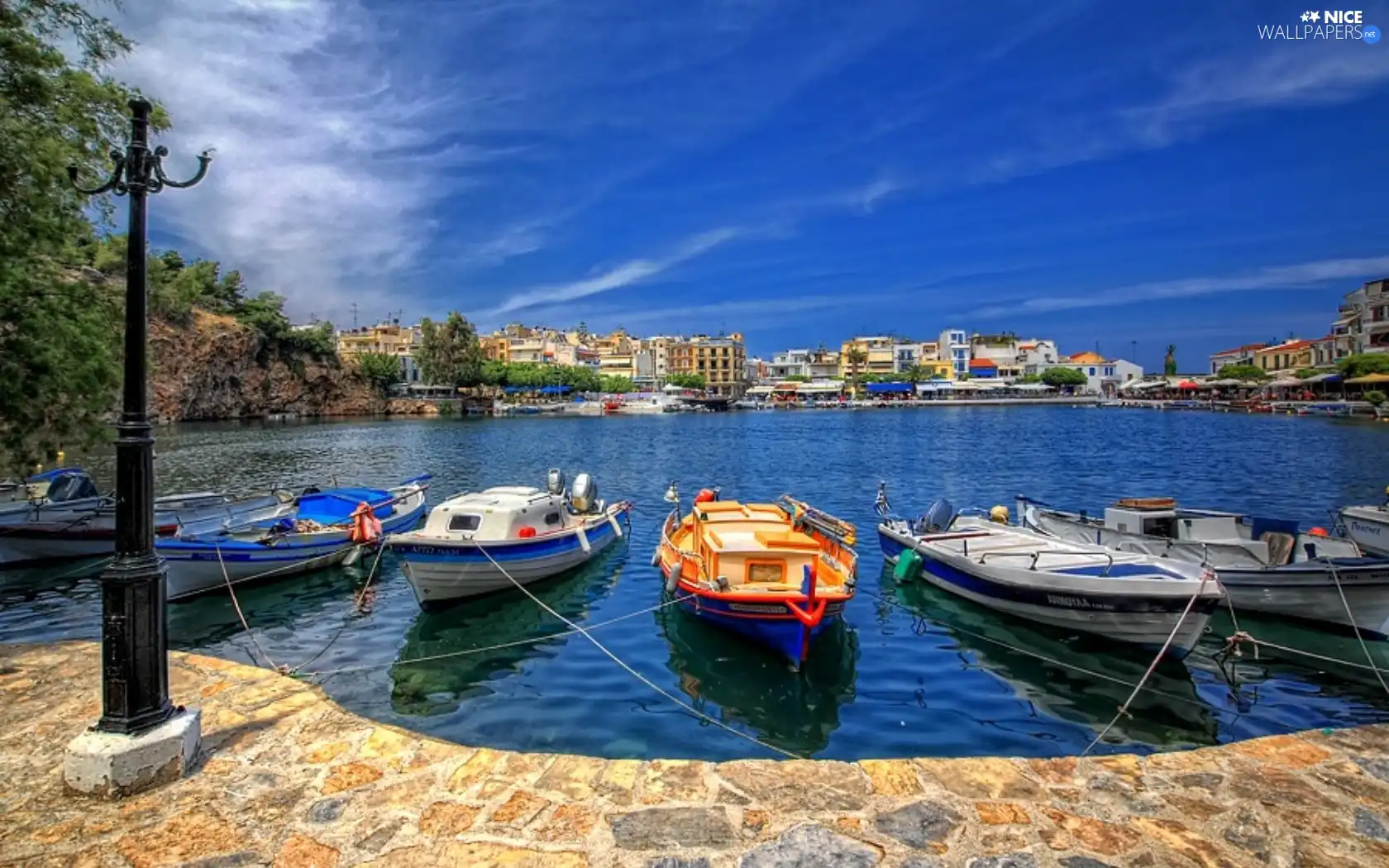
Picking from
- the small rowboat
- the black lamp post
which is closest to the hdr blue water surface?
the small rowboat

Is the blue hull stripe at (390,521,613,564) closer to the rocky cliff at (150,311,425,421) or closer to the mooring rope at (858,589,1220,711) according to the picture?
the mooring rope at (858,589,1220,711)

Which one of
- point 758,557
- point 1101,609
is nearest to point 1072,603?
point 1101,609

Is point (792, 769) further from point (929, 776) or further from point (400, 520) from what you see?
point (400, 520)

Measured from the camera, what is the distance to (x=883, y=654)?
→ 44.4 ft

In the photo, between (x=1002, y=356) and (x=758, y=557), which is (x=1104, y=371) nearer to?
(x=1002, y=356)

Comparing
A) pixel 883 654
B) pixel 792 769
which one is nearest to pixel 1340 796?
pixel 792 769

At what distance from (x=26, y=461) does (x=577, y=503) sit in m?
12.8

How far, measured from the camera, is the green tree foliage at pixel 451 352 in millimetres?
141375

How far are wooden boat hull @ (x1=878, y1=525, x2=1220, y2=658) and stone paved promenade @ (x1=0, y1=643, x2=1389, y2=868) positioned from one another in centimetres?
571

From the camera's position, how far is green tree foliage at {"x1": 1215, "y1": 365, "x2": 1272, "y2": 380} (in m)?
121

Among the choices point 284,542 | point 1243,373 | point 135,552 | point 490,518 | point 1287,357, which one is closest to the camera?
point 135,552

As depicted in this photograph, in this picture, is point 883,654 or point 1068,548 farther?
point 1068,548

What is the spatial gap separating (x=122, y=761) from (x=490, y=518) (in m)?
11.6

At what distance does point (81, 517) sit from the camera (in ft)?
67.3
